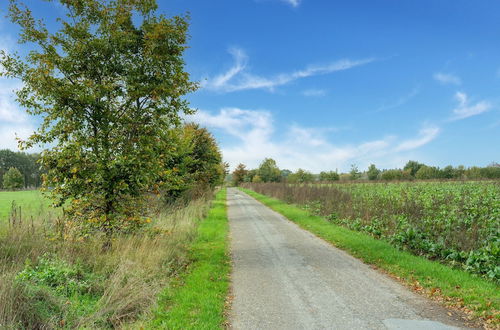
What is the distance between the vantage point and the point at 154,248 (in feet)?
25.6

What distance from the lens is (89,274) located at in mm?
6184

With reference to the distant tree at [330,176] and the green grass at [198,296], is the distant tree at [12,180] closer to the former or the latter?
the distant tree at [330,176]

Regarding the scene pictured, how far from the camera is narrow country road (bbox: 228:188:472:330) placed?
4.54 metres

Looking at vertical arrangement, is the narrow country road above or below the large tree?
below

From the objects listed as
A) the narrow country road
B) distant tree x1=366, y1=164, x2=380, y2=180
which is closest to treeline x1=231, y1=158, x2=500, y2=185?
distant tree x1=366, y1=164, x2=380, y2=180

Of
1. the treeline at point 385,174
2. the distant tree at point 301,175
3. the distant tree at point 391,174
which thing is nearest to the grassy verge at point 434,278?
the treeline at point 385,174

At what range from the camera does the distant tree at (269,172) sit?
263 ft

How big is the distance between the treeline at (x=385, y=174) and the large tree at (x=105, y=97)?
39.0m

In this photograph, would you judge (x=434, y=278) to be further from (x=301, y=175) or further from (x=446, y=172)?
(x=446, y=172)

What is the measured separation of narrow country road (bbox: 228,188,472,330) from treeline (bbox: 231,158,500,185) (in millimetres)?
37881

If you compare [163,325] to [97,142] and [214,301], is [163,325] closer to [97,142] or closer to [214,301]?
[214,301]

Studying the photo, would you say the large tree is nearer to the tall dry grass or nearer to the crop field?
the tall dry grass

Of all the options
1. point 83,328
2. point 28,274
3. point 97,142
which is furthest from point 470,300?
point 97,142

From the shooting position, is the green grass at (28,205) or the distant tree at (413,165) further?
the distant tree at (413,165)
